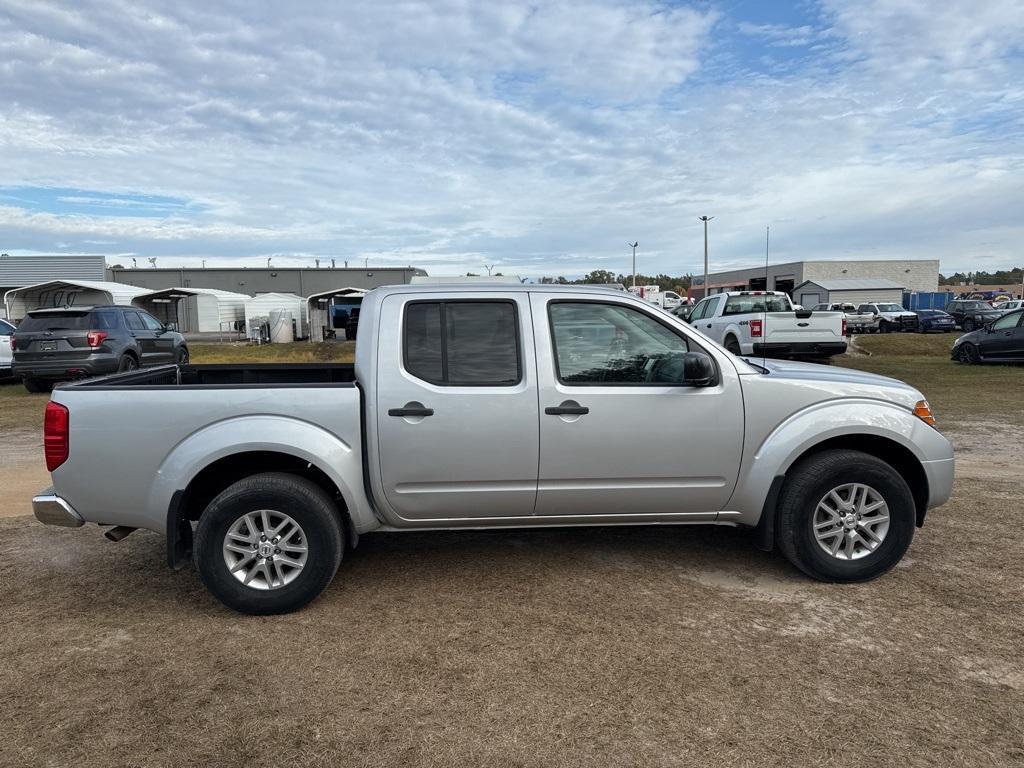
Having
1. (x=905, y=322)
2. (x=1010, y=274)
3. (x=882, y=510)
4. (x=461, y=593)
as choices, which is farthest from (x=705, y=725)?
(x=1010, y=274)

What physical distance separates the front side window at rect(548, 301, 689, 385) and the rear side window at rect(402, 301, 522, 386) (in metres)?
0.28

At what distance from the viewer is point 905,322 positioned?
123 feet

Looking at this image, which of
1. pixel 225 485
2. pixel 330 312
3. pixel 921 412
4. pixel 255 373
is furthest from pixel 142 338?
pixel 330 312

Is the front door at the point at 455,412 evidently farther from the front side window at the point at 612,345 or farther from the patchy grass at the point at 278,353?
the patchy grass at the point at 278,353

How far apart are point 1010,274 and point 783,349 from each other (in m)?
120

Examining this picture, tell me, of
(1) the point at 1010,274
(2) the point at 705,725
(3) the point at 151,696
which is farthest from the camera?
(1) the point at 1010,274

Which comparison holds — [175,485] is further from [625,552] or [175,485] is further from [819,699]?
[819,699]

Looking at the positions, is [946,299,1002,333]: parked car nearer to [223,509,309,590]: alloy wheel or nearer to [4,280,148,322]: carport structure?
[223,509,309,590]: alloy wheel

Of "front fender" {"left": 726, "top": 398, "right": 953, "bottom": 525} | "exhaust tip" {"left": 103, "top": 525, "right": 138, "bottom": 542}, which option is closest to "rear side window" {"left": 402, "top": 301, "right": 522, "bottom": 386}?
"front fender" {"left": 726, "top": 398, "right": 953, "bottom": 525}

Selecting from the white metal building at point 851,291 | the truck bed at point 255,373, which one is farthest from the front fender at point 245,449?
the white metal building at point 851,291

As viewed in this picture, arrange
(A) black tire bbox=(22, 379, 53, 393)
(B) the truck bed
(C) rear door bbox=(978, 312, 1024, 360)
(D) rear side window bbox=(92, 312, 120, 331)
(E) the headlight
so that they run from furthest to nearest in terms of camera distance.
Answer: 1. (C) rear door bbox=(978, 312, 1024, 360)
2. (A) black tire bbox=(22, 379, 53, 393)
3. (D) rear side window bbox=(92, 312, 120, 331)
4. (B) the truck bed
5. (E) the headlight

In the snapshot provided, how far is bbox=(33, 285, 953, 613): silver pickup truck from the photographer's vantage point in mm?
3838

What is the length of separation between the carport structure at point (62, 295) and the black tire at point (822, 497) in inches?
1491

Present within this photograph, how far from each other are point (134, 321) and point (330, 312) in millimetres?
21754
